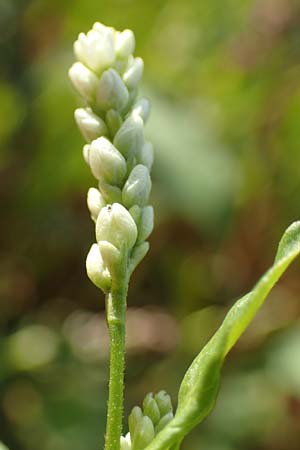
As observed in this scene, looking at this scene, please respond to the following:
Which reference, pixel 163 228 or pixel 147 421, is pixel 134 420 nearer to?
pixel 147 421

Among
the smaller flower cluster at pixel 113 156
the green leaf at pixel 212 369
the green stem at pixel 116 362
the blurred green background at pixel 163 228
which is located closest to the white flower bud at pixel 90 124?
the smaller flower cluster at pixel 113 156

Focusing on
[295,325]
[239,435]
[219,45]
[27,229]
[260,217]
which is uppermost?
[219,45]

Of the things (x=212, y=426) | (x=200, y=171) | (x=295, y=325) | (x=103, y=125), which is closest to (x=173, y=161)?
(x=200, y=171)

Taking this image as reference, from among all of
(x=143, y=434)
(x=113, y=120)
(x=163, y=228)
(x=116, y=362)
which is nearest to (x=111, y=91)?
(x=113, y=120)

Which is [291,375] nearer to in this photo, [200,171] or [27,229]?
[200,171]

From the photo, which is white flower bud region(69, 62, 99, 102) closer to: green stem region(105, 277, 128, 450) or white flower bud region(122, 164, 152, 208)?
white flower bud region(122, 164, 152, 208)
